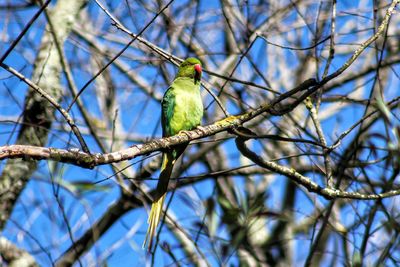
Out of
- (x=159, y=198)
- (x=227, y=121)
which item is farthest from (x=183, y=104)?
(x=227, y=121)

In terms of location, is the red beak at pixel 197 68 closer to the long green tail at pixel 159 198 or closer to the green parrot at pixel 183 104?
the green parrot at pixel 183 104

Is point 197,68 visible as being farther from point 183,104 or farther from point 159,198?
point 159,198

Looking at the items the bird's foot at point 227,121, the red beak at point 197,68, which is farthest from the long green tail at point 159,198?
the bird's foot at point 227,121

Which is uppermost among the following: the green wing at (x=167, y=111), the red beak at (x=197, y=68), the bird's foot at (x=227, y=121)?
the red beak at (x=197, y=68)

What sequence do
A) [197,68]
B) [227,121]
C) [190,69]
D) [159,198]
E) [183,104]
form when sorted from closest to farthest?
[227,121], [159,198], [183,104], [197,68], [190,69]

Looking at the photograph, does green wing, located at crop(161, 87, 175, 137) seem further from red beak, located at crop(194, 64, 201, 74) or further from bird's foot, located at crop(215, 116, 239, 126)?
bird's foot, located at crop(215, 116, 239, 126)

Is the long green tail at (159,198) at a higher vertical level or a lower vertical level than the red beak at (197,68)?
lower

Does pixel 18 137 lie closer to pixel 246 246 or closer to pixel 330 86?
pixel 246 246

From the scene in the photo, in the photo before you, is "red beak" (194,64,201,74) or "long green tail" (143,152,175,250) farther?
"red beak" (194,64,201,74)

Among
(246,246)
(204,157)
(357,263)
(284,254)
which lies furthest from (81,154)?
(284,254)

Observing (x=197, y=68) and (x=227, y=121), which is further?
(x=197, y=68)

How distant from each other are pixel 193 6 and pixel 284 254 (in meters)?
3.78

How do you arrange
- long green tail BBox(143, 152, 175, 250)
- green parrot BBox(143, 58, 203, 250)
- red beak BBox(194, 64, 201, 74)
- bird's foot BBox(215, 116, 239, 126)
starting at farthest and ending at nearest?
1. red beak BBox(194, 64, 201, 74)
2. green parrot BBox(143, 58, 203, 250)
3. long green tail BBox(143, 152, 175, 250)
4. bird's foot BBox(215, 116, 239, 126)

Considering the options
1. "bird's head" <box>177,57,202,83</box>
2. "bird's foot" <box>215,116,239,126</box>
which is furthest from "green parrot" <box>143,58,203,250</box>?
"bird's foot" <box>215,116,239,126</box>
